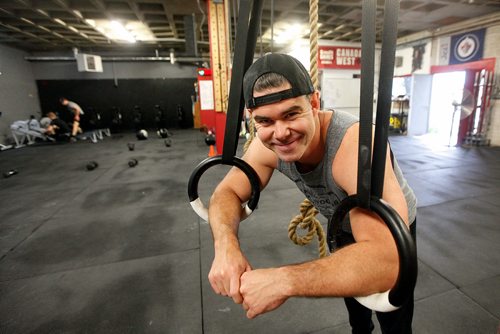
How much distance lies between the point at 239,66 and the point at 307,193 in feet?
2.00

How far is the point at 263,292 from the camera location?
0.58 meters

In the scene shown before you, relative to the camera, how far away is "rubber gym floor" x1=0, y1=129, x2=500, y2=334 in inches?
59.2

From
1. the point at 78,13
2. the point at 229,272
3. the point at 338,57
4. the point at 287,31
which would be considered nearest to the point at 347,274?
the point at 229,272

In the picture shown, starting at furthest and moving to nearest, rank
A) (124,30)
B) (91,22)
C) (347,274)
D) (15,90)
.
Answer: (15,90) → (124,30) → (91,22) → (347,274)

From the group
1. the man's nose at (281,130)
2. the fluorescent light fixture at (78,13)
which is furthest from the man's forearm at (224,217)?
the fluorescent light fixture at (78,13)

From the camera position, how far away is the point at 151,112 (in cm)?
1125

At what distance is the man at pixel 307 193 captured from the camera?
566 mm

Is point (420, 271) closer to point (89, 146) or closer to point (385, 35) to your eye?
point (385, 35)

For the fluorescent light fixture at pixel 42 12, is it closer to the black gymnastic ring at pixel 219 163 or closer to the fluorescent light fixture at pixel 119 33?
the fluorescent light fixture at pixel 119 33

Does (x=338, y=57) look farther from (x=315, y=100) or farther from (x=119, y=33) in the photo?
(x=315, y=100)

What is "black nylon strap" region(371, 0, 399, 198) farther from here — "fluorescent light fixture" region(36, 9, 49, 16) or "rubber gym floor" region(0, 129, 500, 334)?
A: "fluorescent light fixture" region(36, 9, 49, 16)

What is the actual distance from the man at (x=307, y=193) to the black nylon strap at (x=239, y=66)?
0.10 feet

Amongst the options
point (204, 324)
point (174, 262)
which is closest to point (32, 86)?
point (174, 262)

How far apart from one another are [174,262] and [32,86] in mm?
11152
